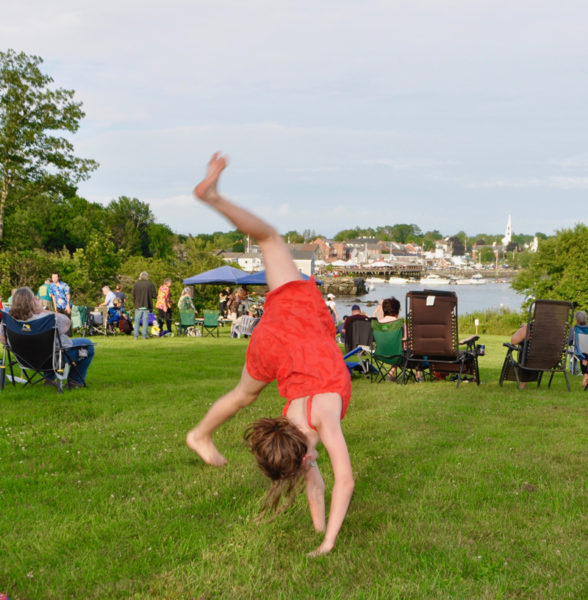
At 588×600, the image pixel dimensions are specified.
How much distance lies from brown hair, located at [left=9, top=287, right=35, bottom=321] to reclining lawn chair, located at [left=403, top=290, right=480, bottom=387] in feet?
16.1

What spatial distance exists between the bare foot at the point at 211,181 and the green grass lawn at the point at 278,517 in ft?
5.61

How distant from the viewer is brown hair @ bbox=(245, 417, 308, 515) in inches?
114

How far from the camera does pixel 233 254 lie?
154 metres

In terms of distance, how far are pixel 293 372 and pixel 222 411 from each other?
512 mm

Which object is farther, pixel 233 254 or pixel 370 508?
pixel 233 254

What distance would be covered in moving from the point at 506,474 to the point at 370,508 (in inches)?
48.1

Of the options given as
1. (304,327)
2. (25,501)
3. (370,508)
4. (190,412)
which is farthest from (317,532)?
(190,412)

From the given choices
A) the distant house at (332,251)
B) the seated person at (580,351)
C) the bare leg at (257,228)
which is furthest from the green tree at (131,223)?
the distant house at (332,251)

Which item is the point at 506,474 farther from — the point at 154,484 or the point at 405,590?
the point at 154,484

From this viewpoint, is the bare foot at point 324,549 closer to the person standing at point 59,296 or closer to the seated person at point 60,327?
Answer: the seated person at point 60,327

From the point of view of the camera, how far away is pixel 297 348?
310 cm

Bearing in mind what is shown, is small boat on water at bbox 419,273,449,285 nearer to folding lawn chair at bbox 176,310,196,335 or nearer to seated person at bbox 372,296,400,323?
folding lawn chair at bbox 176,310,196,335

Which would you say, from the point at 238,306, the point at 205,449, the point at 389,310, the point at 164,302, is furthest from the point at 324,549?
the point at 238,306

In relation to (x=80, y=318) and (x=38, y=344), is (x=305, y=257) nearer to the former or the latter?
(x=80, y=318)
